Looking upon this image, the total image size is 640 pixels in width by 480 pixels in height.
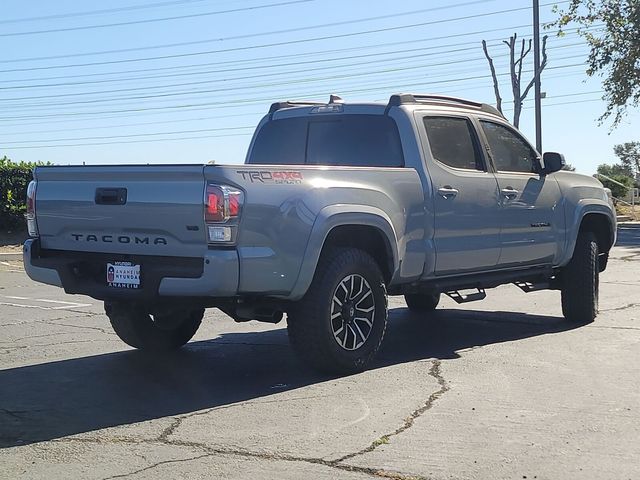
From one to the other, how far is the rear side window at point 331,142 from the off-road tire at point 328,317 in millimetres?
1146

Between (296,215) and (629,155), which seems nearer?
(296,215)

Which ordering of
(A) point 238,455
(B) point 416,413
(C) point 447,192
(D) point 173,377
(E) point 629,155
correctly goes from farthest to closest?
(E) point 629,155
(C) point 447,192
(D) point 173,377
(B) point 416,413
(A) point 238,455

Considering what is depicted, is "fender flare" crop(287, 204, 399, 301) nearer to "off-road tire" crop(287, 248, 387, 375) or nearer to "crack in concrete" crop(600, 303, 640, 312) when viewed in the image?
"off-road tire" crop(287, 248, 387, 375)

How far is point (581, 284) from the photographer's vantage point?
8.87 m

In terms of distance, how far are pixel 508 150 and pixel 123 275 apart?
162 inches

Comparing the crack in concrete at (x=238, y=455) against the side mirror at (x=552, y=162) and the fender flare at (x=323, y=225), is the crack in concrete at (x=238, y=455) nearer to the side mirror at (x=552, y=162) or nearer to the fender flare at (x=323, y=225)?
the fender flare at (x=323, y=225)

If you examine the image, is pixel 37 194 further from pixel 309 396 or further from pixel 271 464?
pixel 271 464

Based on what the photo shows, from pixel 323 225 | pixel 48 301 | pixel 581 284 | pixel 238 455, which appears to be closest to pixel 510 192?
pixel 581 284

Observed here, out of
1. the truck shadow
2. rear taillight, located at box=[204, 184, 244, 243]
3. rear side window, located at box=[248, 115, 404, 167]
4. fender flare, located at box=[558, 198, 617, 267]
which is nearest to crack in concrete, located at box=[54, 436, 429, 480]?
the truck shadow

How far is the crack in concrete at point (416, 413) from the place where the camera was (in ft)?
15.2

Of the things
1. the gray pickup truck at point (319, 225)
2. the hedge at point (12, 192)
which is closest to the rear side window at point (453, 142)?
the gray pickup truck at point (319, 225)

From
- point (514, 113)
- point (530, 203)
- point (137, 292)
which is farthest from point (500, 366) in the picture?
point (514, 113)

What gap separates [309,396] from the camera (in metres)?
5.87

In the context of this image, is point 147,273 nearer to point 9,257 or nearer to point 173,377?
point 173,377
